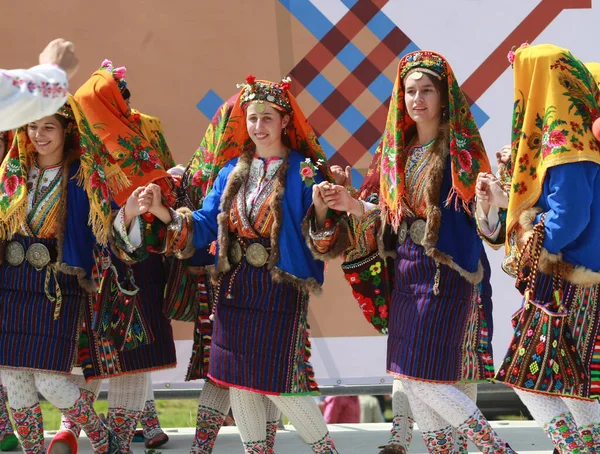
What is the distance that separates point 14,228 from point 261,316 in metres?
1.16

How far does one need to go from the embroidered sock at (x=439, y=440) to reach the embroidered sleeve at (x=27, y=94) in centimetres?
218

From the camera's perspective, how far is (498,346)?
610cm

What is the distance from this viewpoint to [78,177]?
4.91 m

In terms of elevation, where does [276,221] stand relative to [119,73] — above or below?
below

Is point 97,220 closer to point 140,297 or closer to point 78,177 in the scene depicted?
point 78,177

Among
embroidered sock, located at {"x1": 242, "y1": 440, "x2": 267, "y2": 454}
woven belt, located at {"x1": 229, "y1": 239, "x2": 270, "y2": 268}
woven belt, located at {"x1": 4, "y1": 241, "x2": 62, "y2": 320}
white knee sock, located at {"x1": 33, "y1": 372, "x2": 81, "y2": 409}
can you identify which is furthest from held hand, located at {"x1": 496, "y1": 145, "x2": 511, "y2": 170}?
white knee sock, located at {"x1": 33, "y1": 372, "x2": 81, "y2": 409}

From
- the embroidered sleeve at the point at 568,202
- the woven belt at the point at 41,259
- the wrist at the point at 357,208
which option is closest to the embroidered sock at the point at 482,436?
the embroidered sleeve at the point at 568,202

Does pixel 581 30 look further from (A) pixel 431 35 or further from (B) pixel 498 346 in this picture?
(B) pixel 498 346

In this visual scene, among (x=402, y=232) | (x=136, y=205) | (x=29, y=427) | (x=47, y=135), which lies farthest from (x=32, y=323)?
(x=402, y=232)

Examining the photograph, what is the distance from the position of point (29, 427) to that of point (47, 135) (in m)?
1.28

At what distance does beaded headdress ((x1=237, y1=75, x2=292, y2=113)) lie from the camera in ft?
15.6

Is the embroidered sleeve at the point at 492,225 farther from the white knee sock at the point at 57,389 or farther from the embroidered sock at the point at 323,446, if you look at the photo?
the white knee sock at the point at 57,389

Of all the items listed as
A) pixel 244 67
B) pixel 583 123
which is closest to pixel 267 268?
pixel 583 123

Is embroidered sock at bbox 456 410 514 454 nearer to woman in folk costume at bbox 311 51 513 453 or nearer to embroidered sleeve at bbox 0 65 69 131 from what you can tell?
woman in folk costume at bbox 311 51 513 453
